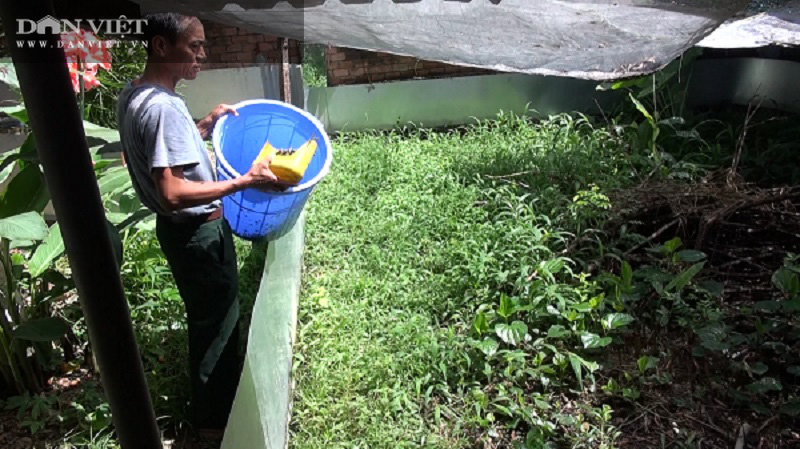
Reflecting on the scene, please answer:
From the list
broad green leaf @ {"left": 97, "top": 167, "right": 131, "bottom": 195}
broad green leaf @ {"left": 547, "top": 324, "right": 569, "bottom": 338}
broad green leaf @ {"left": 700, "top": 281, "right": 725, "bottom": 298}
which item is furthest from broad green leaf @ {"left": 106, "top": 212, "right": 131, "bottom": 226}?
broad green leaf @ {"left": 700, "top": 281, "right": 725, "bottom": 298}

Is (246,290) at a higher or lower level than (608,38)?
lower

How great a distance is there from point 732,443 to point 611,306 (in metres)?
0.80

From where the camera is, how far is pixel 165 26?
1.97 meters

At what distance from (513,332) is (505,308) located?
0.42 feet

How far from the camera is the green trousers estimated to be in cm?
221

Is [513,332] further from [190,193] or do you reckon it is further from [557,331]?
[190,193]

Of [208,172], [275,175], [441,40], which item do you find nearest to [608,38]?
[441,40]

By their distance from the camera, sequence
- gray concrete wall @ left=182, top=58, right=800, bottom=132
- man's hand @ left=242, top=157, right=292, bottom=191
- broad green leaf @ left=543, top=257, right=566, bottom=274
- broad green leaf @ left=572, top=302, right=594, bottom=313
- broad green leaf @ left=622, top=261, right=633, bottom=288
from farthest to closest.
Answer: gray concrete wall @ left=182, top=58, right=800, bottom=132 → broad green leaf @ left=543, top=257, right=566, bottom=274 → broad green leaf @ left=622, top=261, right=633, bottom=288 → broad green leaf @ left=572, top=302, right=594, bottom=313 → man's hand @ left=242, top=157, right=292, bottom=191

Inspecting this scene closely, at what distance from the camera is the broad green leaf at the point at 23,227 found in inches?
82.9

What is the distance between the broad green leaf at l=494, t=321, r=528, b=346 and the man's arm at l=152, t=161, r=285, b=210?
1.22m

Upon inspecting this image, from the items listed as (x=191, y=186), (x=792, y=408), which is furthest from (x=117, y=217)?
(x=792, y=408)

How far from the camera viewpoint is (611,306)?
292 cm

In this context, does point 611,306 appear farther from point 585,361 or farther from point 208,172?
point 208,172

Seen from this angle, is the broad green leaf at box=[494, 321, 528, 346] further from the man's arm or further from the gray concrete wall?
the gray concrete wall
